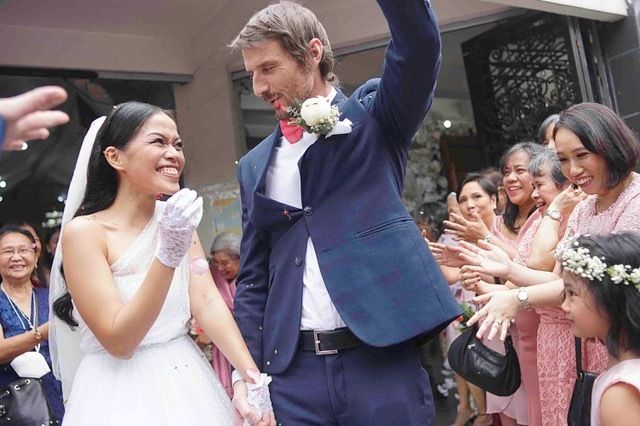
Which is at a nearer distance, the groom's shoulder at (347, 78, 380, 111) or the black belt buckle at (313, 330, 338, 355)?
the black belt buckle at (313, 330, 338, 355)

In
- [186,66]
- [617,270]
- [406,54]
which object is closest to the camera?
[406,54]

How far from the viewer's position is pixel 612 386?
2.67 meters

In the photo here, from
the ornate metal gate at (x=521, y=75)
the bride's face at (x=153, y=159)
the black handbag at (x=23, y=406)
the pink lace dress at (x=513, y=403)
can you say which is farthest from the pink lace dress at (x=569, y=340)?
the ornate metal gate at (x=521, y=75)

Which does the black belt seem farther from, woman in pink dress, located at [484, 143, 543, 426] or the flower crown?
woman in pink dress, located at [484, 143, 543, 426]

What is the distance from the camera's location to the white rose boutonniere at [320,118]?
8.19ft

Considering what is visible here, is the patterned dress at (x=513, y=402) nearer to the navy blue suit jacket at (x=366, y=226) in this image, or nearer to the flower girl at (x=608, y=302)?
the flower girl at (x=608, y=302)

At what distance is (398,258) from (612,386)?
0.89m

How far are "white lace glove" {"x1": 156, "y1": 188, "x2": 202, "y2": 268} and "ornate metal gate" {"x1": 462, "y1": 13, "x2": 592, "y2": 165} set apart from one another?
4386mm

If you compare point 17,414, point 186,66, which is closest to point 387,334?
point 17,414

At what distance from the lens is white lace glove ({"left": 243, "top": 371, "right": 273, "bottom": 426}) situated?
259 cm

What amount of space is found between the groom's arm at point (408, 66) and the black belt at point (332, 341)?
0.67 meters

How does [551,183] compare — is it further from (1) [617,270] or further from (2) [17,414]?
(2) [17,414]

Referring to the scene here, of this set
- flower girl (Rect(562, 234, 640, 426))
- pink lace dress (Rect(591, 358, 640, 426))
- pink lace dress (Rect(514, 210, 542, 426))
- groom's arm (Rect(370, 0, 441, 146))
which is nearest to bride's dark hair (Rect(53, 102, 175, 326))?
groom's arm (Rect(370, 0, 441, 146))

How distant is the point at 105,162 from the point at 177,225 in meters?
0.69
